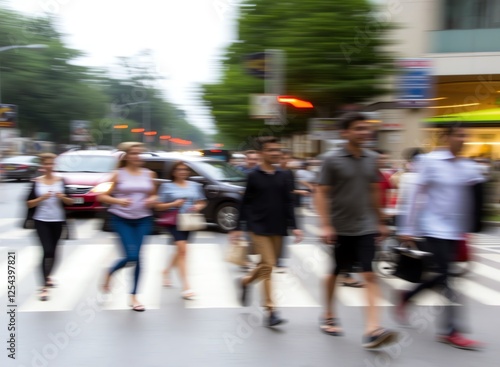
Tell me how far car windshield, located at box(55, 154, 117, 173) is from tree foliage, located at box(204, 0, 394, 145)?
8672 millimetres

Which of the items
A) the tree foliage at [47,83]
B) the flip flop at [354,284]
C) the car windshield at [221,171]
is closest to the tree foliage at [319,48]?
the car windshield at [221,171]

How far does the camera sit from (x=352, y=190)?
4.93 meters

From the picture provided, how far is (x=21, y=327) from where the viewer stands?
5.40 metres

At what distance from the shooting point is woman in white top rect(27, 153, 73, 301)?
6418 millimetres

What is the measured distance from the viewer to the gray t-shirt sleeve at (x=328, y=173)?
496 cm

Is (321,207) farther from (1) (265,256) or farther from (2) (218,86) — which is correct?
(2) (218,86)

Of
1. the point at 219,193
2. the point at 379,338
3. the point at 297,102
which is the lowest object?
the point at 379,338

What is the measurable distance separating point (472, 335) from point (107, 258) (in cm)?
585

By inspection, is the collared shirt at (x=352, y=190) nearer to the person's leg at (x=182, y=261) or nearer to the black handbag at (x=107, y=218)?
the person's leg at (x=182, y=261)

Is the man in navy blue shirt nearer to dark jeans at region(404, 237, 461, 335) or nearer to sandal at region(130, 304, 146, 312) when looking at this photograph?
sandal at region(130, 304, 146, 312)

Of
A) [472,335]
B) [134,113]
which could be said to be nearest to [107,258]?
[472,335]

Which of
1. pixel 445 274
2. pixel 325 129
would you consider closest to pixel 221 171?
pixel 325 129

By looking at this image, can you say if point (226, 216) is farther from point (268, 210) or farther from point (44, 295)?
point (268, 210)

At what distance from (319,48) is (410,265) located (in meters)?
16.3
